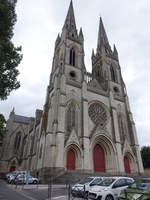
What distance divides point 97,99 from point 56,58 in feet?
41.6

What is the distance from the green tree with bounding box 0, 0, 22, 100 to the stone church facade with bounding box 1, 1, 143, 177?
11413 mm

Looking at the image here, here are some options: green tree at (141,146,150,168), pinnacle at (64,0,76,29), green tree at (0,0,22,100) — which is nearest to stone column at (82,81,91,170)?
green tree at (0,0,22,100)

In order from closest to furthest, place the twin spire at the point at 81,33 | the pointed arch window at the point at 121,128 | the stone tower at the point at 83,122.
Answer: the stone tower at the point at 83,122 < the pointed arch window at the point at 121,128 < the twin spire at the point at 81,33

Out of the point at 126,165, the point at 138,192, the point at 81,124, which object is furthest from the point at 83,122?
the point at 138,192

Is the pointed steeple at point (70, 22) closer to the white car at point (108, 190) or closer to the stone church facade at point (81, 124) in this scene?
the stone church facade at point (81, 124)

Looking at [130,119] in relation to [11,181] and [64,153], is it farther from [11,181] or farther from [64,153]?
[11,181]

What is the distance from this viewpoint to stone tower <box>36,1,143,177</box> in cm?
2134

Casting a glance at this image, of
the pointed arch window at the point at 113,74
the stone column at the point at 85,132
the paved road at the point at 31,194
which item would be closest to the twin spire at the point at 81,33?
the pointed arch window at the point at 113,74

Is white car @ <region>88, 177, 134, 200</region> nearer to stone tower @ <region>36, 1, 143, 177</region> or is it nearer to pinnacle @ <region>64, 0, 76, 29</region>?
stone tower @ <region>36, 1, 143, 177</region>

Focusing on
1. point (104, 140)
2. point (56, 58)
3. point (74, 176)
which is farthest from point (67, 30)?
point (74, 176)

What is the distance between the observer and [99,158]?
81.8 ft

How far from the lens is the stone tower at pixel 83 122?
840 inches

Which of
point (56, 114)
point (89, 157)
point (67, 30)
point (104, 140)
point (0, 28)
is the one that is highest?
point (67, 30)

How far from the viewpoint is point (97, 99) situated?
93.7ft
